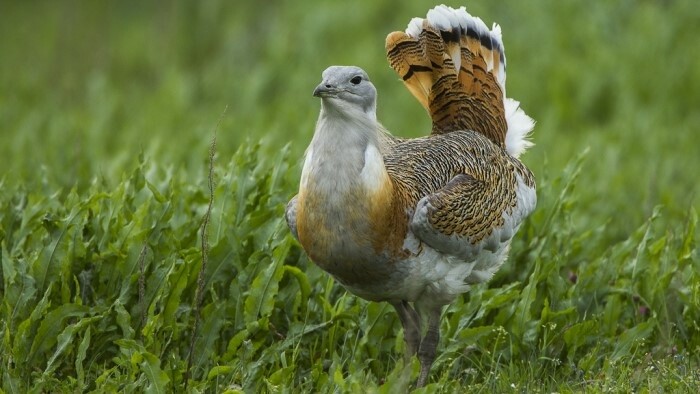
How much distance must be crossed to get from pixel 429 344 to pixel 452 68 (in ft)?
4.47

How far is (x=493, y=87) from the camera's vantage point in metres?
5.22

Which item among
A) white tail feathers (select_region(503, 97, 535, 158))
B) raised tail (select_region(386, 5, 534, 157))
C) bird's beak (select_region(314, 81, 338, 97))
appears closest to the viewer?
bird's beak (select_region(314, 81, 338, 97))

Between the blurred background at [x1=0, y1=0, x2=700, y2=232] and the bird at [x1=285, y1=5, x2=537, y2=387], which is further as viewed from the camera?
the blurred background at [x1=0, y1=0, x2=700, y2=232]

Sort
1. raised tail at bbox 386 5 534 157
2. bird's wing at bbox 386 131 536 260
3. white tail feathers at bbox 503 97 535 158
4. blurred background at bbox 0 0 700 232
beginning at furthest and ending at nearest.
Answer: blurred background at bbox 0 0 700 232
white tail feathers at bbox 503 97 535 158
raised tail at bbox 386 5 534 157
bird's wing at bbox 386 131 536 260

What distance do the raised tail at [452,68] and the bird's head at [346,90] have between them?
101 cm

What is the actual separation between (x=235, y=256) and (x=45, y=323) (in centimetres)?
88

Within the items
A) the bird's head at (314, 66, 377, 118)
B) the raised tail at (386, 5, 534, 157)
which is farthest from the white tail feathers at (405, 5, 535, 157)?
the bird's head at (314, 66, 377, 118)

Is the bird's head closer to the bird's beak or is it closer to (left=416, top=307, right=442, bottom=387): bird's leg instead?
the bird's beak

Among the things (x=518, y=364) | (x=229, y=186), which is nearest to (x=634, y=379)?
(x=518, y=364)

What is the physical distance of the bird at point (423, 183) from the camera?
392 cm

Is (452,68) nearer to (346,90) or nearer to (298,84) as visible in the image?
(346,90)

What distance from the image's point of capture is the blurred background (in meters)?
7.40

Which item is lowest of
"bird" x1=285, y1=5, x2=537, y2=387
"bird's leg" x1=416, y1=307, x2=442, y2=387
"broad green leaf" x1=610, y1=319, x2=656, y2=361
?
"bird's leg" x1=416, y1=307, x2=442, y2=387

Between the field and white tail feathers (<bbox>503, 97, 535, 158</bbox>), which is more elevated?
white tail feathers (<bbox>503, 97, 535, 158</bbox>)
